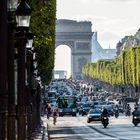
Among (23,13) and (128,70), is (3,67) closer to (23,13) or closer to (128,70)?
(23,13)

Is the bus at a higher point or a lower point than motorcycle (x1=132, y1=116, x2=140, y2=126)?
higher

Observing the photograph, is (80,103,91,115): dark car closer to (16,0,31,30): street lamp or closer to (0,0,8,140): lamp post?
(16,0,31,30): street lamp

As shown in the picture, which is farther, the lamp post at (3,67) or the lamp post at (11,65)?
the lamp post at (11,65)

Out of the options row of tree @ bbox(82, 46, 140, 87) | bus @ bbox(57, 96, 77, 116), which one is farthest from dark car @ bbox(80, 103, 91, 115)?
row of tree @ bbox(82, 46, 140, 87)

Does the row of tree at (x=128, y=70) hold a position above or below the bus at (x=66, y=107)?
above

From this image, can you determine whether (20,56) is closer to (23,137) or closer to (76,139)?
(23,137)

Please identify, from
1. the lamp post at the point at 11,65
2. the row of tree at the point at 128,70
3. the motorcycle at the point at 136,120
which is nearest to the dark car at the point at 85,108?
the row of tree at the point at 128,70

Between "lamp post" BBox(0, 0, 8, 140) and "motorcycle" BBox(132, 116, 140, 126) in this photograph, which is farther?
"motorcycle" BBox(132, 116, 140, 126)

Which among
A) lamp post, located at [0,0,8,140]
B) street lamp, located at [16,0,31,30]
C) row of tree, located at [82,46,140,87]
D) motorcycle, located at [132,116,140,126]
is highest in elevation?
row of tree, located at [82,46,140,87]

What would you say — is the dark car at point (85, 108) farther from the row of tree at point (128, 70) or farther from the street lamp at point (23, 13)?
the street lamp at point (23, 13)

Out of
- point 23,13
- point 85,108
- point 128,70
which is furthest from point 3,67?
point 128,70

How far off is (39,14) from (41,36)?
3.80m

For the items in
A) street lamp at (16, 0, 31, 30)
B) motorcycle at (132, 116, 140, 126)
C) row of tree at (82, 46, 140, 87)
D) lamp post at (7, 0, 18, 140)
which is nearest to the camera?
lamp post at (7, 0, 18, 140)

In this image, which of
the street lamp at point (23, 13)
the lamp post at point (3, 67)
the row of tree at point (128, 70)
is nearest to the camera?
the lamp post at point (3, 67)
